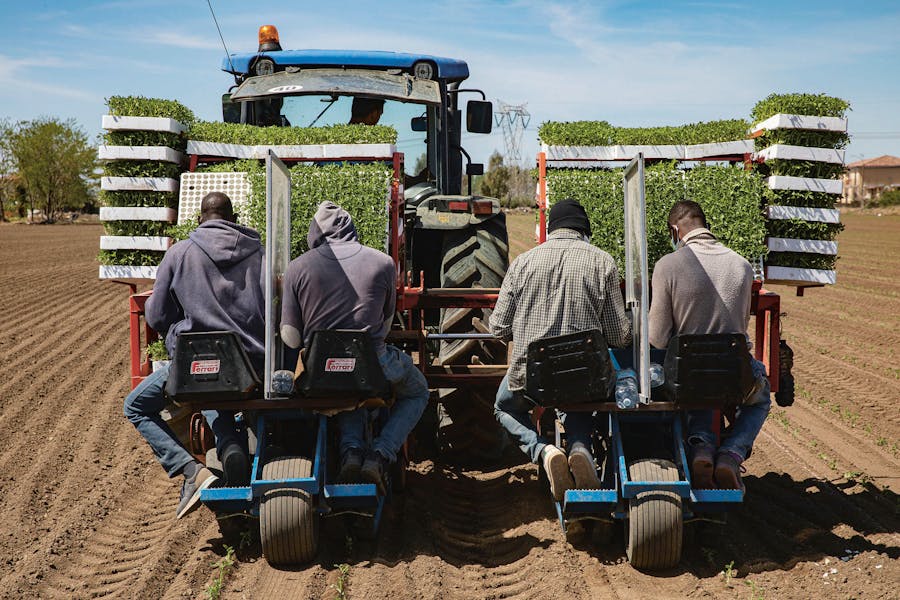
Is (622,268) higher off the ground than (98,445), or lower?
higher

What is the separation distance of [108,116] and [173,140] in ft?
1.52

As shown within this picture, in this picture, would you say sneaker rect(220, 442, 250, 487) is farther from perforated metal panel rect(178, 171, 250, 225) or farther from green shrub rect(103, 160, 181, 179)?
green shrub rect(103, 160, 181, 179)

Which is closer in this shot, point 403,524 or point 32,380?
point 403,524

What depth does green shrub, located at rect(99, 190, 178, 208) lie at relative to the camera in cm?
639

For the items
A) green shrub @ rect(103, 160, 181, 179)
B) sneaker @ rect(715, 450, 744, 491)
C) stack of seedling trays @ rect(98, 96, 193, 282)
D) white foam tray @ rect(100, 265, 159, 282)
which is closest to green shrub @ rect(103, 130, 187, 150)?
stack of seedling trays @ rect(98, 96, 193, 282)

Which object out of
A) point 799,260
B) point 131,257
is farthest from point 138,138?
point 799,260

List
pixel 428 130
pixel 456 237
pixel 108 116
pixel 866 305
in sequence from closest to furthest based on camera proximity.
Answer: pixel 108 116 → pixel 456 237 → pixel 428 130 → pixel 866 305

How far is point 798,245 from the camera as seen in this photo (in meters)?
6.25

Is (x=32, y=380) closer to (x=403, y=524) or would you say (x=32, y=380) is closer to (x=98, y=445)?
(x=98, y=445)

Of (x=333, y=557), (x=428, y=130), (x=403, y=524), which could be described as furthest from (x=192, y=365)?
(x=428, y=130)

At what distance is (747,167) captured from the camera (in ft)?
21.0

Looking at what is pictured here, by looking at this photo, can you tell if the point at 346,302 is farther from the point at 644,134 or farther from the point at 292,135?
the point at 644,134

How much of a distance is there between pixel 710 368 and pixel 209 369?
8.80 ft

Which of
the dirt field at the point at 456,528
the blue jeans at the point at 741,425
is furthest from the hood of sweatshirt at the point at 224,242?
the blue jeans at the point at 741,425
